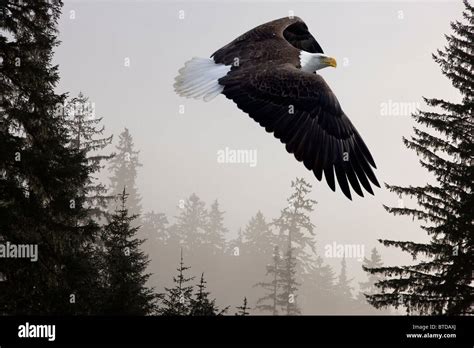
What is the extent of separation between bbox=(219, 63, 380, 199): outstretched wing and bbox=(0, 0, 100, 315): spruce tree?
191 inches

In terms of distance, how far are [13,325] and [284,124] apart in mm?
4394

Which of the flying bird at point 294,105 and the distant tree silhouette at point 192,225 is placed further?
the distant tree silhouette at point 192,225

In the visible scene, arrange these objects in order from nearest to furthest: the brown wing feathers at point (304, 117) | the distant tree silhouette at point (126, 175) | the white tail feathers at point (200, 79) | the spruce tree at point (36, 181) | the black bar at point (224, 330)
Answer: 1. the black bar at point (224, 330)
2. the brown wing feathers at point (304, 117)
3. the white tail feathers at point (200, 79)
4. the spruce tree at point (36, 181)
5. the distant tree silhouette at point (126, 175)

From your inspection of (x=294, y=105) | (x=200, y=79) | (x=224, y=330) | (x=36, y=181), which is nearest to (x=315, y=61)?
(x=294, y=105)

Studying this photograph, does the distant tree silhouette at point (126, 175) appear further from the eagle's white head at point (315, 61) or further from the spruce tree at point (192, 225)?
the eagle's white head at point (315, 61)

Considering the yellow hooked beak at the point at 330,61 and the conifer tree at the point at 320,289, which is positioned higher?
the yellow hooked beak at the point at 330,61

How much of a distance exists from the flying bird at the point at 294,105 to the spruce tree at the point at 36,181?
3.98m

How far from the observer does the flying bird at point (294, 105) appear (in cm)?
634

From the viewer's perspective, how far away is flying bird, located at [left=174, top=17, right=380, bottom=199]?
6.34 metres

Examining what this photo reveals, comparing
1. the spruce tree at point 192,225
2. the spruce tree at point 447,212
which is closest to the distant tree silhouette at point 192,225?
the spruce tree at point 192,225

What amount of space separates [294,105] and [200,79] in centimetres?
161

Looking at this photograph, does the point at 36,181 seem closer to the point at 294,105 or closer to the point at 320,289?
the point at 294,105

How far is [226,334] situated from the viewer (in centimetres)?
502

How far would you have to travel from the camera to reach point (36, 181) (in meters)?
9.20
